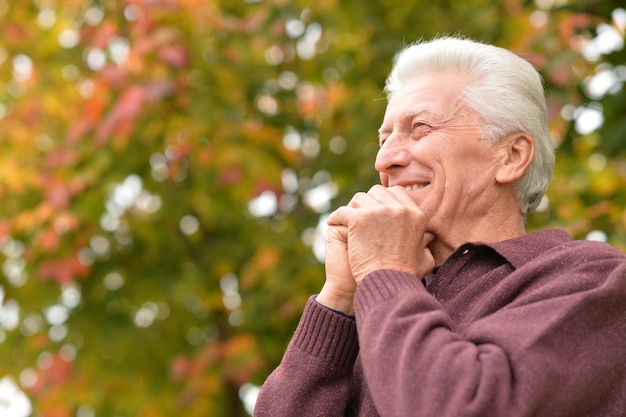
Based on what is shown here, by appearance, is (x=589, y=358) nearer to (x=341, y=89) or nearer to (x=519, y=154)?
(x=519, y=154)

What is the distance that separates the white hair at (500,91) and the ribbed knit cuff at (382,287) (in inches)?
18.1

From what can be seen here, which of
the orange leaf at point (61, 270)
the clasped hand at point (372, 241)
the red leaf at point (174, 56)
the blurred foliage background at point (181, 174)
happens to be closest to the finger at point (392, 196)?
the clasped hand at point (372, 241)

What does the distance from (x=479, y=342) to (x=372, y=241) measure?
0.31 m

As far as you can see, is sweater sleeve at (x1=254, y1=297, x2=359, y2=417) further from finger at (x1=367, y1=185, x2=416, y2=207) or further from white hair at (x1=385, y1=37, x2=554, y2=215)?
white hair at (x1=385, y1=37, x2=554, y2=215)

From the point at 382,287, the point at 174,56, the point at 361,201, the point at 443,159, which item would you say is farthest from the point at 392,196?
the point at 174,56

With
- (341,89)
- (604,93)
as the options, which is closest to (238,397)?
(341,89)

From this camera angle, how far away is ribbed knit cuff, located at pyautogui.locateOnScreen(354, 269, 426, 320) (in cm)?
168

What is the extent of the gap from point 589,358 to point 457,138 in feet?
1.93

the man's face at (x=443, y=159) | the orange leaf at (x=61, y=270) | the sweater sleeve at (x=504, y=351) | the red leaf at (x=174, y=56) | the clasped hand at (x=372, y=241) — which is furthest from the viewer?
the orange leaf at (x=61, y=270)

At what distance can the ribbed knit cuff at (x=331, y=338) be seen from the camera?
6.13 ft

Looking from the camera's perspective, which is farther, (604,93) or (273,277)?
(273,277)

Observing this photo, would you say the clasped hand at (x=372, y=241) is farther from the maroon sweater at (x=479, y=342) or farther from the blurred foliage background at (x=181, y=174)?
the blurred foliage background at (x=181, y=174)

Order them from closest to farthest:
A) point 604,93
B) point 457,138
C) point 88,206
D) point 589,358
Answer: point 589,358, point 457,138, point 604,93, point 88,206

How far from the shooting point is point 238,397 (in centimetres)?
508
